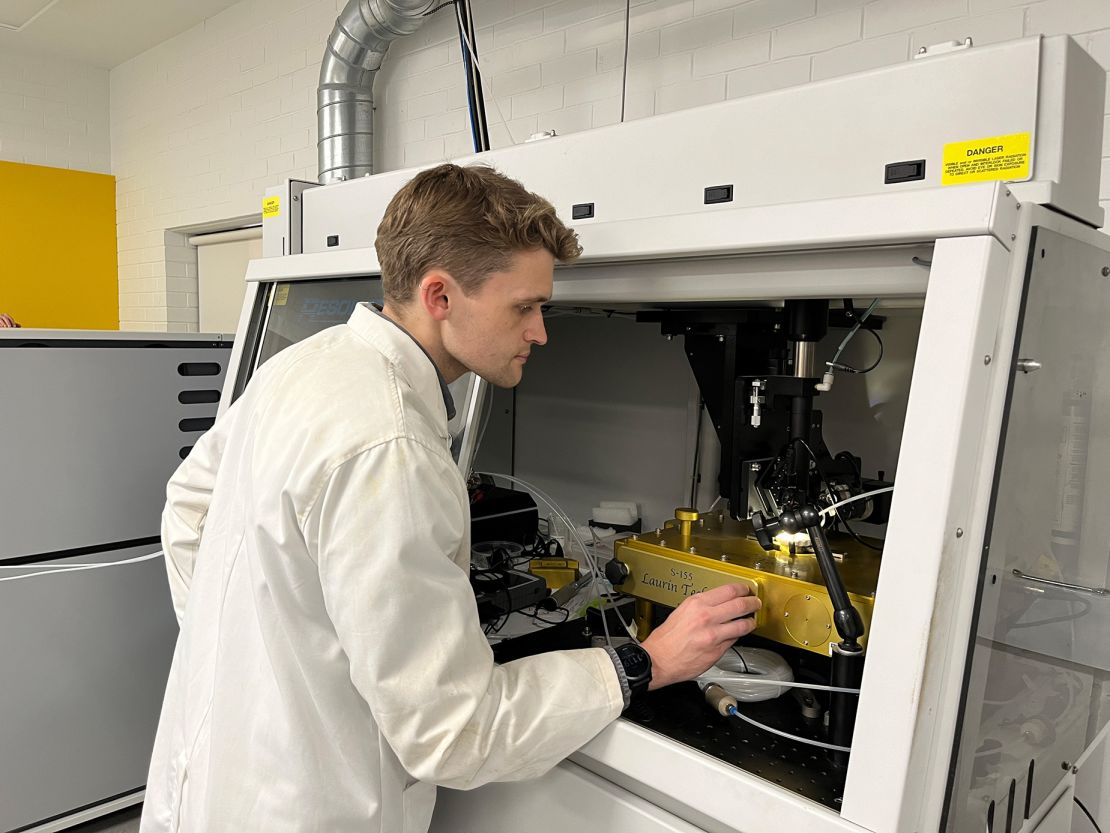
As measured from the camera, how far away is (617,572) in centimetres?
107

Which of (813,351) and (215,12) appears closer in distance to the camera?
(813,351)

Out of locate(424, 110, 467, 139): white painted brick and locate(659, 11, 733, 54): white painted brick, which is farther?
locate(424, 110, 467, 139): white painted brick

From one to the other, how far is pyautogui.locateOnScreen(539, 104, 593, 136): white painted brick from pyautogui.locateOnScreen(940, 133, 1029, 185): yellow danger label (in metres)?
1.55

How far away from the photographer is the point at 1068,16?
149cm

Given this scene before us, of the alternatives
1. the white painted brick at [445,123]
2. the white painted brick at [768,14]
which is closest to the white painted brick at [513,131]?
the white painted brick at [445,123]

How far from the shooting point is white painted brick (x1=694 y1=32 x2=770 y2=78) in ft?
6.32

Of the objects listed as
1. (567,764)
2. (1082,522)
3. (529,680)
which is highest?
(1082,522)

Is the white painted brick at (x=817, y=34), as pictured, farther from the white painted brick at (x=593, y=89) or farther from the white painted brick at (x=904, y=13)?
the white painted brick at (x=593, y=89)

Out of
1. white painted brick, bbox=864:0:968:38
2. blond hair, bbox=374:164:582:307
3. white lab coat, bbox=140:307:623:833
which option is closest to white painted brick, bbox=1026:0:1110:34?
white painted brick, bbox=864:0:968:38

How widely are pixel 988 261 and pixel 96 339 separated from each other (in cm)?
193

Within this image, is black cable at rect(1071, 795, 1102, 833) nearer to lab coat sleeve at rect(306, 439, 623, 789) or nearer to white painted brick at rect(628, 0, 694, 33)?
lab coat sleeve at rect(306, 439, 623, 789)

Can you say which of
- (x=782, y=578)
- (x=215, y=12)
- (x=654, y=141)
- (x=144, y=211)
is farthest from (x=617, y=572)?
(x=144, y=211)

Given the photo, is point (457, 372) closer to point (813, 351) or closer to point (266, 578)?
point (266, 578)

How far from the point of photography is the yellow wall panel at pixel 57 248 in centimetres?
412
